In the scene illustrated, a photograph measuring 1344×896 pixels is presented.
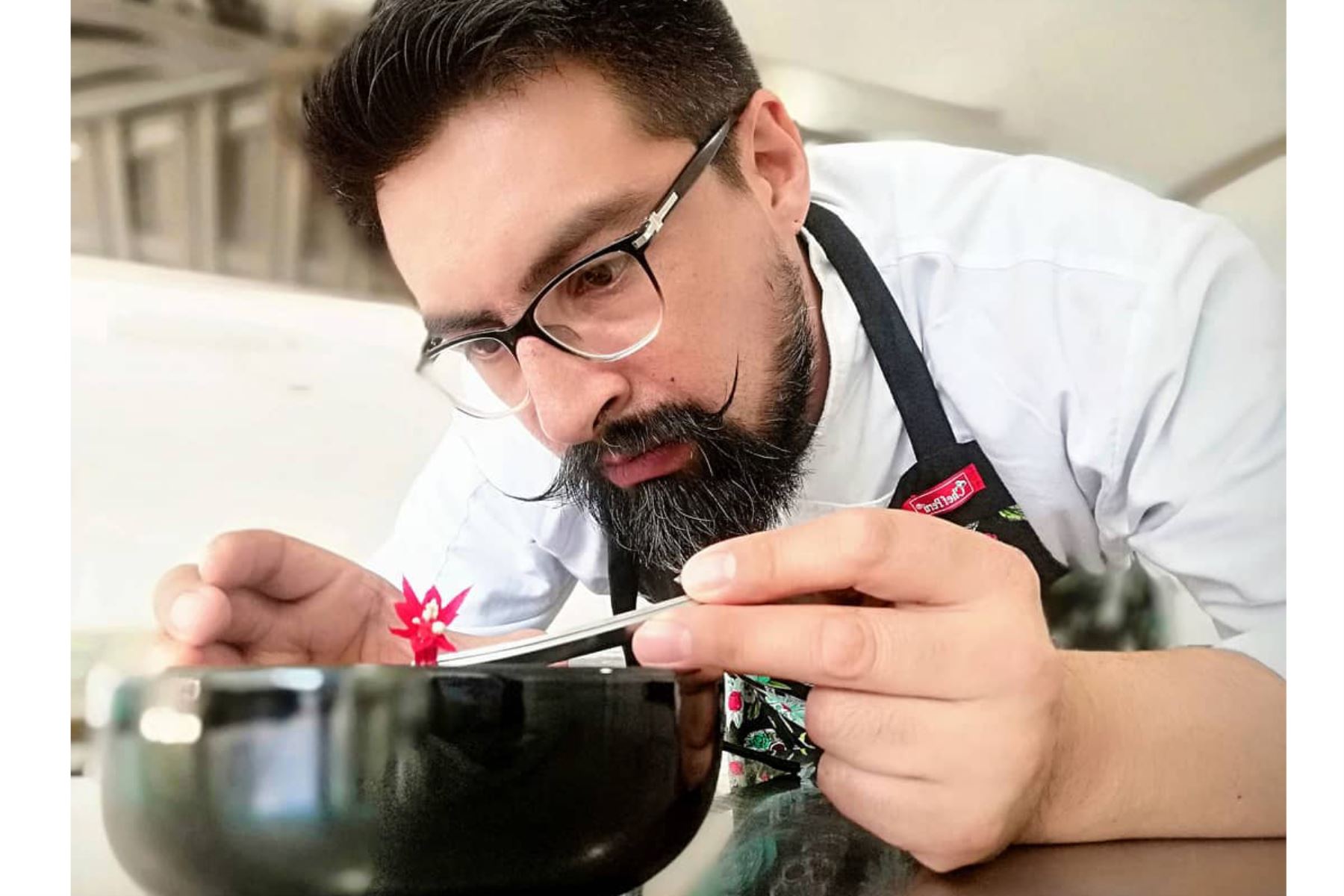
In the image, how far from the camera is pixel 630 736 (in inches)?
15.6

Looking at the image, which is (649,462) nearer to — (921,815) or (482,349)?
(482,349)

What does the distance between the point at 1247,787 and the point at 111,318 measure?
67cm

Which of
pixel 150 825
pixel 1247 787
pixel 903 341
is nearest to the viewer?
pixel 150 825

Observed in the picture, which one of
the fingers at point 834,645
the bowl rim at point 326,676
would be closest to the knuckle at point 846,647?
the fingers at point 834,645

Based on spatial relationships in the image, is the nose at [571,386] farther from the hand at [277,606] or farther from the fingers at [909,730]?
the fingers at [909,730]

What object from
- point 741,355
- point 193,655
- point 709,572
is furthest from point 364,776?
point 741,355

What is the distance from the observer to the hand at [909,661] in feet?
1.49

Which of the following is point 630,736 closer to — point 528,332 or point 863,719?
point 863,719

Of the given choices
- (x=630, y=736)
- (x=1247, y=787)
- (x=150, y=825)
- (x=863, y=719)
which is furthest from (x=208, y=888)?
(x=1247, y=787)

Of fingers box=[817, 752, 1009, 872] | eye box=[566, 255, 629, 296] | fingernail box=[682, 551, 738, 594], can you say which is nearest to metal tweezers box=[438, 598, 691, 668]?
fingernail box=[682, 551, 738, 594]

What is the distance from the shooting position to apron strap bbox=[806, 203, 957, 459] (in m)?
0.66

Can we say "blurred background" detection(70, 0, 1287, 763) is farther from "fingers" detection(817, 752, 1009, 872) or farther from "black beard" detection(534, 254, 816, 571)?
"fingers" detection(817, 752, 1009, 872)

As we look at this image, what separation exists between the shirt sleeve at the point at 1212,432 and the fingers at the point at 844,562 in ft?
0.68

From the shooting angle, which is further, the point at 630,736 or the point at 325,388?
the point at 325,388
